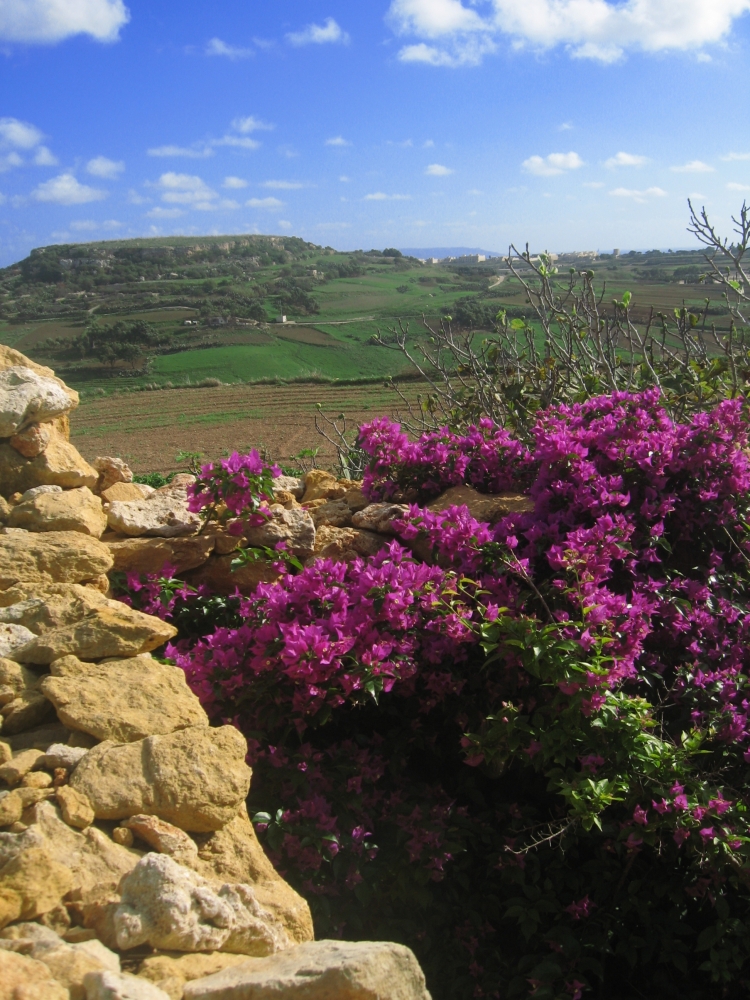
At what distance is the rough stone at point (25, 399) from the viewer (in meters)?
3.24

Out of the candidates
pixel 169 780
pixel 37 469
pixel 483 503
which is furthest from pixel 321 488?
pixel 169 780

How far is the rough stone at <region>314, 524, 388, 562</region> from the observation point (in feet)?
11.3

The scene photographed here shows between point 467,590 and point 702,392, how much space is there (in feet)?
7.61

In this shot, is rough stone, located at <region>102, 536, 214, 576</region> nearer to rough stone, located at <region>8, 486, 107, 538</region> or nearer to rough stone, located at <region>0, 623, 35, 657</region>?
rough stone, located at <region>8, 486, 107, 538</region>

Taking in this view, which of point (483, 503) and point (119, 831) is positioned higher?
point (483, 503)

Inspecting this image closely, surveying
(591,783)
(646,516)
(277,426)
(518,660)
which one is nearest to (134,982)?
(591,783)

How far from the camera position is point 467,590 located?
8.91 ft

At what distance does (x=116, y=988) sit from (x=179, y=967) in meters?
0.25

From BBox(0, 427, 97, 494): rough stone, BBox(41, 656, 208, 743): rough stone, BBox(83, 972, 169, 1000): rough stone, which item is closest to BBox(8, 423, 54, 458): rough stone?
BBox(0, 427, 97, 494): rough stone

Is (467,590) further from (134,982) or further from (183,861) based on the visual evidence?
(134,982)

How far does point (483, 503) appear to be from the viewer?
3.37 m

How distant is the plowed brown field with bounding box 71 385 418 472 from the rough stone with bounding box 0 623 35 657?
1505 cm

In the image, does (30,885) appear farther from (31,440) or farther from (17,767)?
(31,440)

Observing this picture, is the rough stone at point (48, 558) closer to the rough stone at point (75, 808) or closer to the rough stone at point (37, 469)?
the rough stone at point (37, 469)
